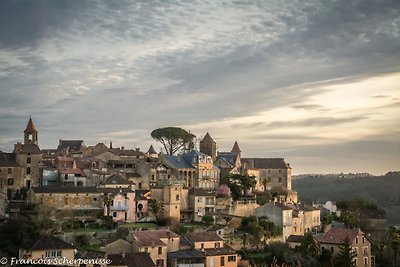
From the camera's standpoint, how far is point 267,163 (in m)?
92.8

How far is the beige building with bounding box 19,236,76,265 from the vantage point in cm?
4525

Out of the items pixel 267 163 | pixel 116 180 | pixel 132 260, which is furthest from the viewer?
pixel 267 163

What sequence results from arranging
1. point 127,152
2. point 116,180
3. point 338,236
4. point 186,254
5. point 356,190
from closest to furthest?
point 186,254, point 338,236, point 116,180, point 127,152, point 356,190

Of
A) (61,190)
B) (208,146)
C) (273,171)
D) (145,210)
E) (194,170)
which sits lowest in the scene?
(145,210)

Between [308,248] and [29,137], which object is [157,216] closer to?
[308,248]

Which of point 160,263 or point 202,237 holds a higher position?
point 202,237

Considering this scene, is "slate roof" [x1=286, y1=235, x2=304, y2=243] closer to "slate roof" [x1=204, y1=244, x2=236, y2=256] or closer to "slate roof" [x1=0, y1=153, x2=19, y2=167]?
"slate roof" [x1=204, y1=244, x2=236, y2=256]

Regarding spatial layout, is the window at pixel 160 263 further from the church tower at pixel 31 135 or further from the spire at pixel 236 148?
Answer: the spire at pixel 236 148

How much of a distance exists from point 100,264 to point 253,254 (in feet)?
61.7

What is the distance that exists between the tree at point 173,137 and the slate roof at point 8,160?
24681mm

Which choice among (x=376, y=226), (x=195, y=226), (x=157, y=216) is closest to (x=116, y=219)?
(x=157, y=216)

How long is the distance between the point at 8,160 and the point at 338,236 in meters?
34.6

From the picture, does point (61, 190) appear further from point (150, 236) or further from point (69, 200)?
point (150, 236)

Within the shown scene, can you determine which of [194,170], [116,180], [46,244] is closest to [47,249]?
[46,244]
